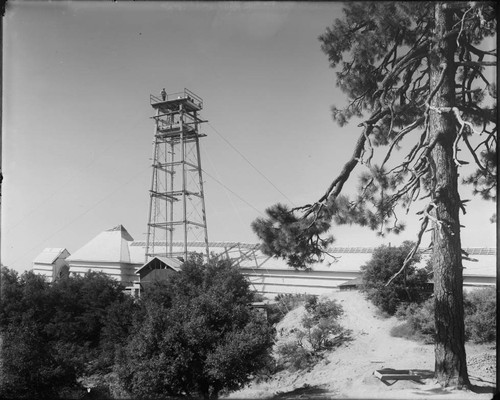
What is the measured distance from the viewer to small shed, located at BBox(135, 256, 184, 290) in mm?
15227

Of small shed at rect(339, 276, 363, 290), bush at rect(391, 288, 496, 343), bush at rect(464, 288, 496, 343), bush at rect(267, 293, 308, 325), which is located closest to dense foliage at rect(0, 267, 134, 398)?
bush at rect(267, 293, 308, 325)

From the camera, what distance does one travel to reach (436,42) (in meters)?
6.57

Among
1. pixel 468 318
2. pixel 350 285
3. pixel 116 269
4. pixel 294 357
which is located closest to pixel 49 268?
pixel 116 269

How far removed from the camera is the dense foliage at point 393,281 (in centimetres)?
1340

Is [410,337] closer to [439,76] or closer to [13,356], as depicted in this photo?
[439,76]

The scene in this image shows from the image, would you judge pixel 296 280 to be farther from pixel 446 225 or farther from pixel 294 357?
pixel 446 225

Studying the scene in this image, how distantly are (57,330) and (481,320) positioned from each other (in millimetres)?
13017

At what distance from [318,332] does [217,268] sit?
372cm

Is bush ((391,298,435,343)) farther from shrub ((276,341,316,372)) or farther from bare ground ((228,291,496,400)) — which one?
shrub ((276,341,316,372))

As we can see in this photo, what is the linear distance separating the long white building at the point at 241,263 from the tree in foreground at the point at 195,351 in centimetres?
577

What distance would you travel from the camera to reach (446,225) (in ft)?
20.4

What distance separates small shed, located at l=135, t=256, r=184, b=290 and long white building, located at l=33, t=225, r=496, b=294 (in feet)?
4.96

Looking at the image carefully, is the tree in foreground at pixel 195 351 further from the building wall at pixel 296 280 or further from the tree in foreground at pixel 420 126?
the building wall at pixel 296 280

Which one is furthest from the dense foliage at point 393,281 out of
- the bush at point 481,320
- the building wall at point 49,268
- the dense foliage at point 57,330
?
the building wall at point 49,268
